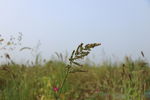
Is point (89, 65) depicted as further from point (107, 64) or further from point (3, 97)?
point (3, 97)

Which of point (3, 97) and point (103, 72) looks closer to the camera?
point (3, 97)

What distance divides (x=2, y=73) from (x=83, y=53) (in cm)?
443

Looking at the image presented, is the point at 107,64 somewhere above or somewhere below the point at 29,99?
above

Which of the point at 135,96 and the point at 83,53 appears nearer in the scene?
the point at 83,53

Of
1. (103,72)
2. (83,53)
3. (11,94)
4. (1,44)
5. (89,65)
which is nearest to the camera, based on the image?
(83,53)

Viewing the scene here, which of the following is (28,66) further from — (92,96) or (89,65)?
(89,65)

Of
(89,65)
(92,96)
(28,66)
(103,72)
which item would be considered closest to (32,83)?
(92,96)

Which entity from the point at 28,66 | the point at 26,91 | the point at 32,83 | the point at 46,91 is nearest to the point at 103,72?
the point at 28,66

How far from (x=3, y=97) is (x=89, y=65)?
3.81 m

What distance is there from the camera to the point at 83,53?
4.03ft

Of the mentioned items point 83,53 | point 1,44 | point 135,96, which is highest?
point 1,44

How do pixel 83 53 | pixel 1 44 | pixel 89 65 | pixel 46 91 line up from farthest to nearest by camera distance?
pixel 89 65 → pixel 1 44 → pixel 46 91 → pixel 83 53

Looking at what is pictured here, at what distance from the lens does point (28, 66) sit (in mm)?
5305

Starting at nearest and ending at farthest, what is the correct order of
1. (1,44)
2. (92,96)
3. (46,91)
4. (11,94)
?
(46,91)
(11,94)
(92,96)
(1,44)
